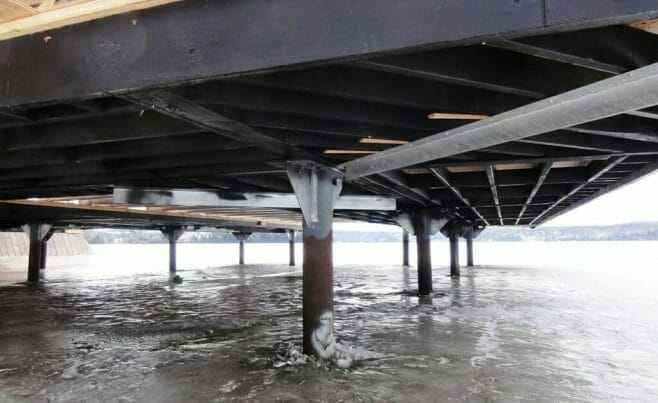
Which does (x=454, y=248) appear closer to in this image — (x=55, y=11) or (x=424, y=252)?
(x=424, y=252)

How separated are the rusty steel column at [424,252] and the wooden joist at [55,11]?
534 inches

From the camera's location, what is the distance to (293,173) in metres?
7.76

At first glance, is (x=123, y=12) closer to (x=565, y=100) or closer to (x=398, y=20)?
(x=398, y=20)

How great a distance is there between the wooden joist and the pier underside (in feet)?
0.33

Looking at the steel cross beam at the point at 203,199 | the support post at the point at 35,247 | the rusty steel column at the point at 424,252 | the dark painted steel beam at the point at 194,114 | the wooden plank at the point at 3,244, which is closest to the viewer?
the dark painted steel beam at the point at 194,114

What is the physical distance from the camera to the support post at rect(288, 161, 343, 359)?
7633 millimetres

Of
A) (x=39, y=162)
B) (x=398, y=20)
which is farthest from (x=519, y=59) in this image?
(x=39, y=162)

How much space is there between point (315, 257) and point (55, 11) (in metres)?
4.98

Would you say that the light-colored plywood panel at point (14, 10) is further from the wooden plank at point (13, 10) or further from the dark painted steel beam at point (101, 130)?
the dark painted steel beam at point (101, 130)

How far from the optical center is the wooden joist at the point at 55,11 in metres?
3.88

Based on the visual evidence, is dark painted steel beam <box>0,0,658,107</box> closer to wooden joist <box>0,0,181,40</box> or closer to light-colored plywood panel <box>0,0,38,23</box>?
wooden joist <box>0,0,181,40</box>

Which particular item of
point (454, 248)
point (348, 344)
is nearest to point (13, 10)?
point (348, 344)

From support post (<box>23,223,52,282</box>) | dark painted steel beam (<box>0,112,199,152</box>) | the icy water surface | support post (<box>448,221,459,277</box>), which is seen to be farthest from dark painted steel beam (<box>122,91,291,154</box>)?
support post (<box>23,223,52,282</box>)

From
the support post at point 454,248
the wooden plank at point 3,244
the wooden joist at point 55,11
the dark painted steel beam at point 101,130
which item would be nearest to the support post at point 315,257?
the dark painted steel beam at point 101,130
